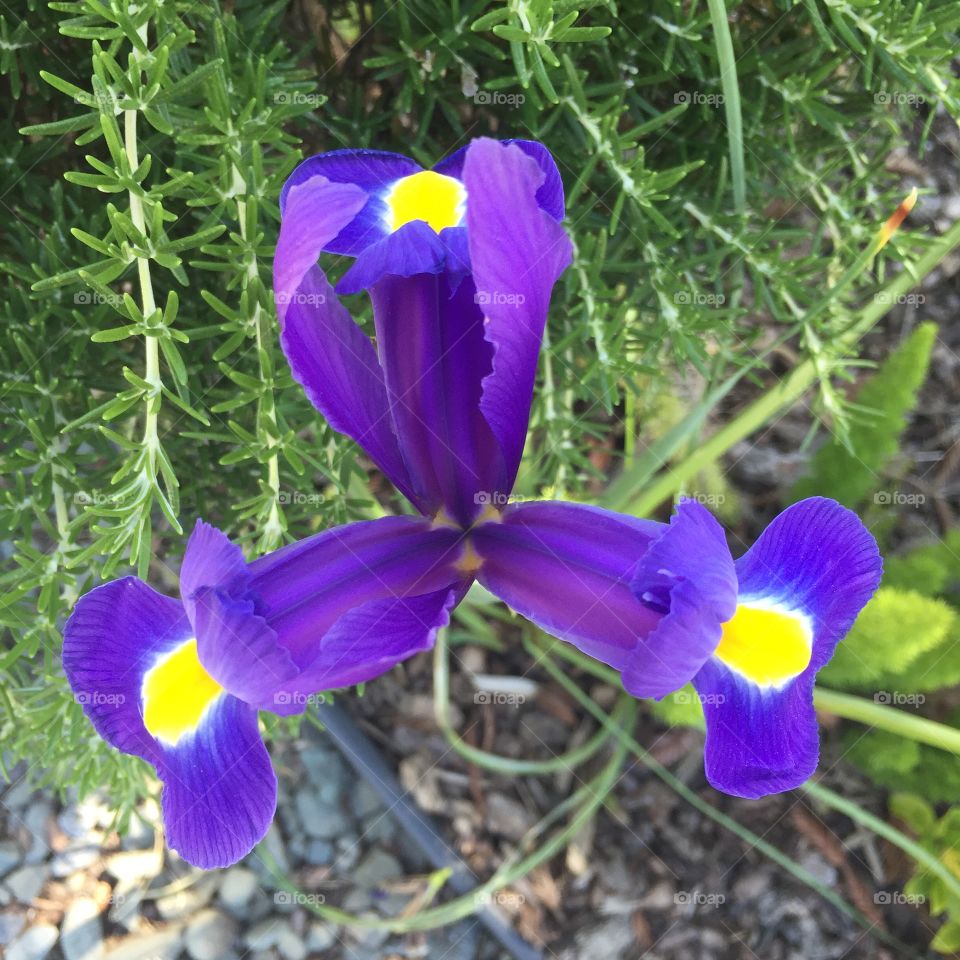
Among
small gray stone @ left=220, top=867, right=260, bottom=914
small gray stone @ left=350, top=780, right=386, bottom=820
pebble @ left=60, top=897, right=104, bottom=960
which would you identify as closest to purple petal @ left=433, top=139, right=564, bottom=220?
small gray stone @ left=350, top=780, right=386, bottom=820

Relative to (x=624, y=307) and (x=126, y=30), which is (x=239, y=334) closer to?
(x=126, y=30)

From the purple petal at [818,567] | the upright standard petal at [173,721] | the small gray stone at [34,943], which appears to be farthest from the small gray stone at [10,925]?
the purple petal at [818,567]

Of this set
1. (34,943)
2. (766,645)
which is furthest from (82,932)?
(766,645)

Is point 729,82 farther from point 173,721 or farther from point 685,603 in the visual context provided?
point 173,721

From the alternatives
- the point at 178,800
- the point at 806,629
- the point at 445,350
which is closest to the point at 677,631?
the point at 806,629

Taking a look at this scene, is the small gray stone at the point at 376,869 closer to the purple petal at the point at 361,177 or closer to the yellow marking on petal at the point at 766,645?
the yellow marking on petal at the point at 766,645
